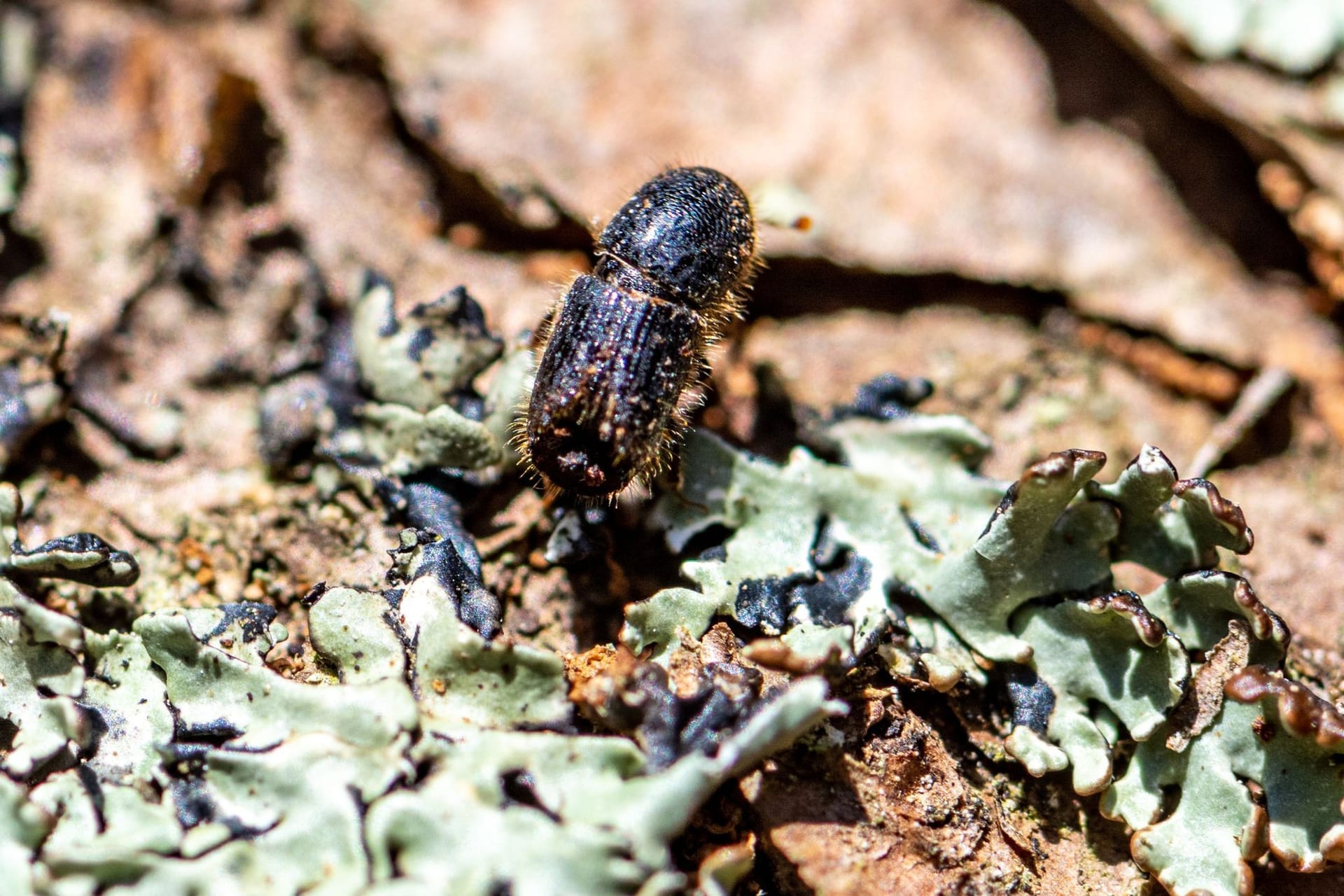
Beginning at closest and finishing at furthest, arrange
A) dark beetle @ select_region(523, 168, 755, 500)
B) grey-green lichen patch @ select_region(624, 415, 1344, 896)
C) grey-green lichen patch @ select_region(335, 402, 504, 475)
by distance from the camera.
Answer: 1. grey-green lichen patch @ select_region(624, 415, 1344, 896)
2. dark beetle @ select_region(523, 168, 755, 500)
3. grey-green lichen patch @ select_region(335, 402, 504, 475)

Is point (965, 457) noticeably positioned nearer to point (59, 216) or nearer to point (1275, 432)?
point (1275, 432)

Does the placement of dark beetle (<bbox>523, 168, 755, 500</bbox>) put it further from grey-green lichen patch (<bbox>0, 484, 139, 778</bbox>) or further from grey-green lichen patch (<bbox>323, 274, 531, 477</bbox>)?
grey-green lichen patch (<bbox>0, 484, 139, 778</bbox>)

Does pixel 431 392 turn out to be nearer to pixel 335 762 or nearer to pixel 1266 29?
pixel 335 762

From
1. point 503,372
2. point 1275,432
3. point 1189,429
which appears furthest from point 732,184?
point 1275,432

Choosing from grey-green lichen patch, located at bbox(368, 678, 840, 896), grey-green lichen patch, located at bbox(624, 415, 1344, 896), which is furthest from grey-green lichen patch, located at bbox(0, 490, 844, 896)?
grey-green lichen patch, located at bbox(624, 415, 1344, 896)

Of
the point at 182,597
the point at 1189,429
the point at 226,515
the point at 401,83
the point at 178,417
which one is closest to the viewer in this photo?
the point at 182,597

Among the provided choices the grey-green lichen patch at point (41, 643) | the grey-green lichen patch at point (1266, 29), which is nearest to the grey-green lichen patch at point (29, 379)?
the grey-green lichen patch at point (41, 643)

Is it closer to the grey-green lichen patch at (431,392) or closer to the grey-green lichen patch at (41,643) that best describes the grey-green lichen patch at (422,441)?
the grey-green lichen patch at (431,392)
